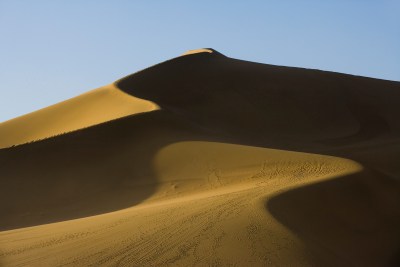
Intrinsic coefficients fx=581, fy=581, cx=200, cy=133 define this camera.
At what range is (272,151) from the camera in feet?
45.1

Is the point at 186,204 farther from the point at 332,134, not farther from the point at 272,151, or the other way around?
the point at 332,134

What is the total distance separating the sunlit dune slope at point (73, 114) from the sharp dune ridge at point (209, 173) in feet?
0.36

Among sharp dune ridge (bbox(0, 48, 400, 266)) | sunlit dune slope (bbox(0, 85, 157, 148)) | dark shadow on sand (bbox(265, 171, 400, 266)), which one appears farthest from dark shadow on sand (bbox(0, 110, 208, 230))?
dark shadow on sand (bbox(265, 171, 400, 266))

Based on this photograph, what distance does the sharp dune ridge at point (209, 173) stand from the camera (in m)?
7.39

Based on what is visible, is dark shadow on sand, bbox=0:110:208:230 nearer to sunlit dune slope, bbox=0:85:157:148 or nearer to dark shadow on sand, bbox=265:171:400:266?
sunlit dune slope, bbox=0:85:157:148

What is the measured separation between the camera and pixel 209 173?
1319 centimetres

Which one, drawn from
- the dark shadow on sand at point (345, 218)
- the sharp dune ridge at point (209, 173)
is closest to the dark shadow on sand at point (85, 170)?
the sharp dune ridge at point (209, 173)

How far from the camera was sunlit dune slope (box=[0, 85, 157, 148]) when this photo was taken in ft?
64.3

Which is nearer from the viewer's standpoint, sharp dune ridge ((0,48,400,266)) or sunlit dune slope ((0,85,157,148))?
sharp dune ridge ((0,48,400,266))

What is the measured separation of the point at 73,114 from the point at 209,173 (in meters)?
10.8

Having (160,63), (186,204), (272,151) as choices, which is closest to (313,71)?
(160,63)

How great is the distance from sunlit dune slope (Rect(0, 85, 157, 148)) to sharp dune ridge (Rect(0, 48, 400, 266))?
11 centimetres

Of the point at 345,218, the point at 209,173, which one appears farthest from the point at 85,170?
the point at 345,218

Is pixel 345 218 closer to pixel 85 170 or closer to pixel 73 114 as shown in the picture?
pixel 85 170
